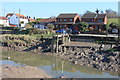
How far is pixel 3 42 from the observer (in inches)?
1618

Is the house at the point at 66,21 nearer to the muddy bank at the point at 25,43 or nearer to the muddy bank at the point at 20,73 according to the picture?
the muddy bank at the point at 25,43

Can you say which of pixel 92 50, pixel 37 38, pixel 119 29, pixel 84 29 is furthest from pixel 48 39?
pixel 119 29

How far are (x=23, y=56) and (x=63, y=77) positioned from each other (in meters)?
13.4

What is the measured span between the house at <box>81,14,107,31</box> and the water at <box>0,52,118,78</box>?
21.8 metres

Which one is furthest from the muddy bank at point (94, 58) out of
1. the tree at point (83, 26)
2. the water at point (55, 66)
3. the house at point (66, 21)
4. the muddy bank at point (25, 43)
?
the house at point (66, 21)

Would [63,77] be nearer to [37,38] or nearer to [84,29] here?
[37,38]

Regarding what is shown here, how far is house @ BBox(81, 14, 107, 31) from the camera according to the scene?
166ft

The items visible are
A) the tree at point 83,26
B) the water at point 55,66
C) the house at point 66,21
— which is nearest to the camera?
the water at point 55,66

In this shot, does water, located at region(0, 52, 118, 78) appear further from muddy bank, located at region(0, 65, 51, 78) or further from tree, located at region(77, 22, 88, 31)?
tree, located at region(77, 22, 88, 31)

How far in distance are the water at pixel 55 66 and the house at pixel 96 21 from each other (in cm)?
2179

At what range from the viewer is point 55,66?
90.8 ft

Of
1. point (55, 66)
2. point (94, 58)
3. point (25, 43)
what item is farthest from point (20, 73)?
point (25, 43)

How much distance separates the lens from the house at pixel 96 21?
5053 cm

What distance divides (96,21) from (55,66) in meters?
28.7
